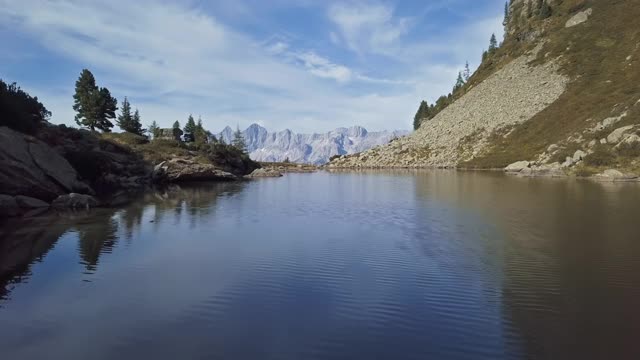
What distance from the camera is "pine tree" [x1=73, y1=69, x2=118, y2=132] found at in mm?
117438

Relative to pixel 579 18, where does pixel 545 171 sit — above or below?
below

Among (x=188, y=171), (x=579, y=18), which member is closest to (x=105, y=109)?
(x=188, y=171)

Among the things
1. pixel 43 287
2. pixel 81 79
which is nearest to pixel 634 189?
pixel 43 287

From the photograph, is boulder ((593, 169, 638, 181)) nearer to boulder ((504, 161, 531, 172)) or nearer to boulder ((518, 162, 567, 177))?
boulder ((518, 162, 567, 177))

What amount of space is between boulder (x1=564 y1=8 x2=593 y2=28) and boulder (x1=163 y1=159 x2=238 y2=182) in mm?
155549

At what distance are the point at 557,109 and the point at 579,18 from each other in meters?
60.8

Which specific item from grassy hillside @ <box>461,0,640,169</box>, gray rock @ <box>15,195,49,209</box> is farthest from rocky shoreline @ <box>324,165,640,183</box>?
gray rock @ <box>15,195,49,209</box>

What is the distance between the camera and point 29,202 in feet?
156

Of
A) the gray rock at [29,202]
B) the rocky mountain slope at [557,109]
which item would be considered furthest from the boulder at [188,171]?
the rocky mountain slope at [557,109]

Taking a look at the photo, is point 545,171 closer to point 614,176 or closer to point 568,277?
point 614,176

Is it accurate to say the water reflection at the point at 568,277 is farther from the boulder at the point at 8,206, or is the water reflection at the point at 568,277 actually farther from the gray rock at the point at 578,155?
the gray rock at the point at 578,155

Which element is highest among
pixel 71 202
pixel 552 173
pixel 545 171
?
pixel 545 171

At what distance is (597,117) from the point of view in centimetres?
11631

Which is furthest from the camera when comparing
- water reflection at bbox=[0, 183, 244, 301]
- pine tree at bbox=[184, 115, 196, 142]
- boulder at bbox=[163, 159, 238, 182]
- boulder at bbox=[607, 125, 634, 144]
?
pine tree at bbox=[184, 115, 196, 142]
